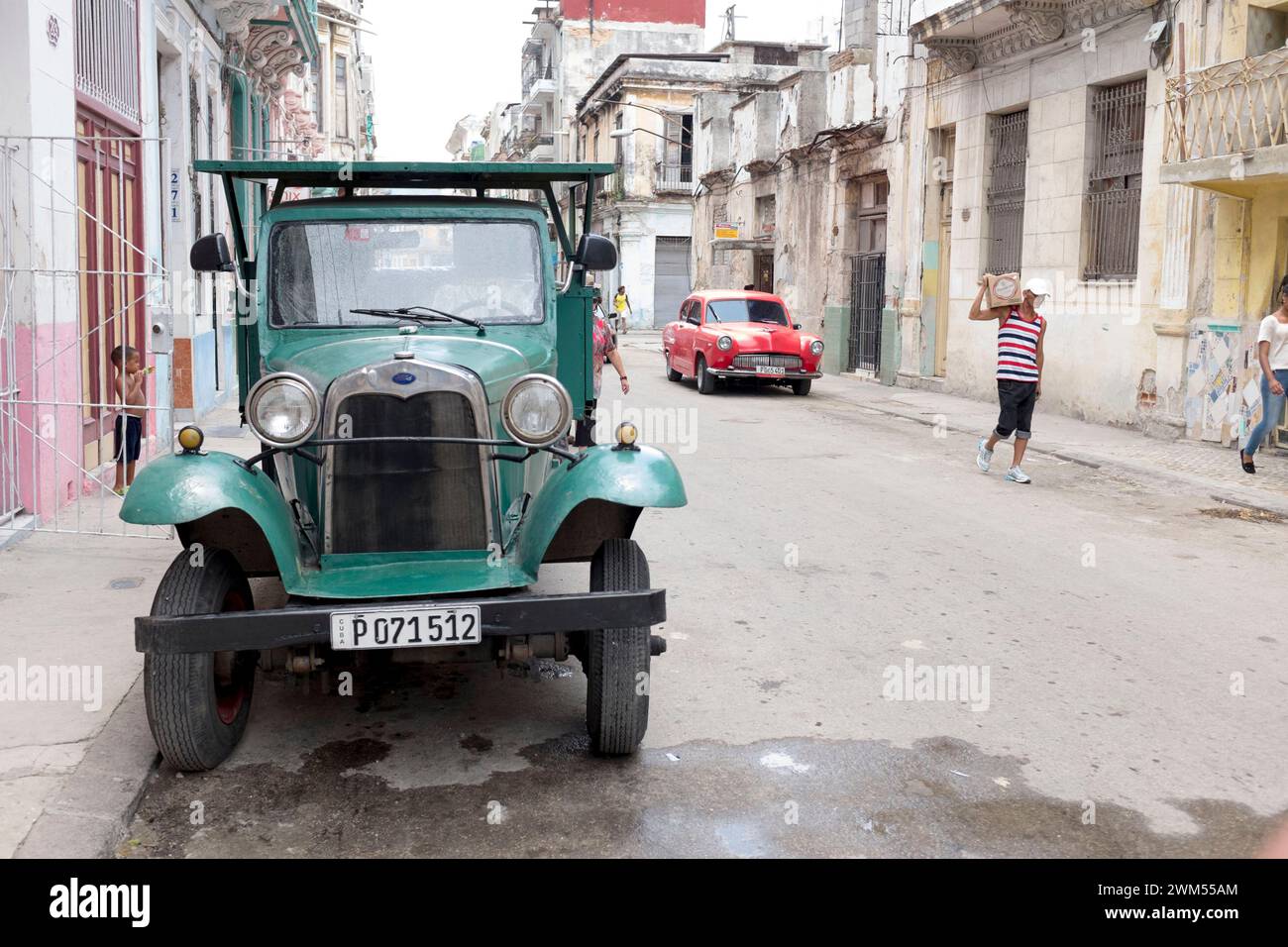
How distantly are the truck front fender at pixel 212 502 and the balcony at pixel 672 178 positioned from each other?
41.9 meters

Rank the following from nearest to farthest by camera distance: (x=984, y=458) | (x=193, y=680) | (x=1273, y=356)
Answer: (x=193, y=680) < (x=1273, y=356) < (x=984, y=458)

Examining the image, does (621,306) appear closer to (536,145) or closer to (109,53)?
(536,145)

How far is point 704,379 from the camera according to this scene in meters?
20.6

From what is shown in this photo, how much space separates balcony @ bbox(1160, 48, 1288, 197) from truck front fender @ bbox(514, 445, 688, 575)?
9758mm

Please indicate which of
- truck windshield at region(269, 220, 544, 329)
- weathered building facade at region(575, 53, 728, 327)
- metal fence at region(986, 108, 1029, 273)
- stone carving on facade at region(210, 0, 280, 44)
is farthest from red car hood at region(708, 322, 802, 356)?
weathered building facade at region(575, 53, 728, 327)

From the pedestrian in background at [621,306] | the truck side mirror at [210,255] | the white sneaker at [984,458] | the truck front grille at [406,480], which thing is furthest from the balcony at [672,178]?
the truck front grille at [406,480]

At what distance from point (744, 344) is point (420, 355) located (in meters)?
15.3

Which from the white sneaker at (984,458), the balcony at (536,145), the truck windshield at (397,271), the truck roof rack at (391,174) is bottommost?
the white sneaker at (984,458)

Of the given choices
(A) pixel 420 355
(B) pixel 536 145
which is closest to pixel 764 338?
(A) pixel 420 355

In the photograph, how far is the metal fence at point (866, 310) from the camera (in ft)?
79.2

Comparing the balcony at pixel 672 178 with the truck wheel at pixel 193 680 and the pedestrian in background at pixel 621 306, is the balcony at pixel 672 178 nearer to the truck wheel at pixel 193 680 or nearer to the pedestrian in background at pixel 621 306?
the pedestrian in background at pixel 621 306
